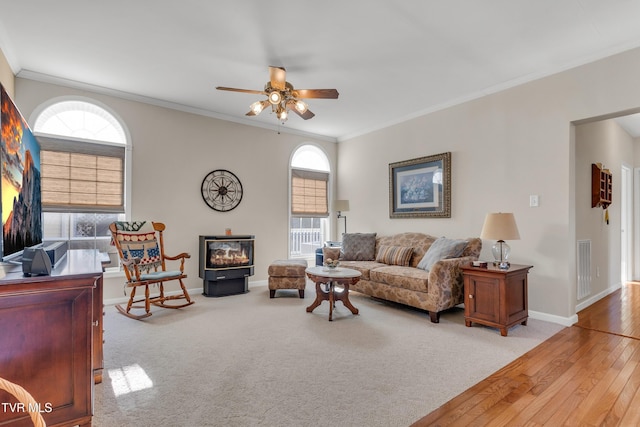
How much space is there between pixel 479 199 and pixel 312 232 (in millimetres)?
3189

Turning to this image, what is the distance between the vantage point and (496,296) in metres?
3.22

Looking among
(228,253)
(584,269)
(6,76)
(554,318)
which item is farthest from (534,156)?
(6,76)

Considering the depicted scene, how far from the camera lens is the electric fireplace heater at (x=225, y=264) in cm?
474

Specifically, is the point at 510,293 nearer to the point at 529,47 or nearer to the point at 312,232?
the point at 529,47

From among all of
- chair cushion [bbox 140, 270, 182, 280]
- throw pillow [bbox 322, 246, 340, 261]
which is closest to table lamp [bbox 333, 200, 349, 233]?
throw pillow [bbox 322, 246, 340, 261]

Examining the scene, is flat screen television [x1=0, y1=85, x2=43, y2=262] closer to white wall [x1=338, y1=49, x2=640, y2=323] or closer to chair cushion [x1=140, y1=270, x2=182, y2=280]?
chair cushion [x1=140, y1=270, x2=182, y2=280]

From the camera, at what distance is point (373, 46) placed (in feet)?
10.4

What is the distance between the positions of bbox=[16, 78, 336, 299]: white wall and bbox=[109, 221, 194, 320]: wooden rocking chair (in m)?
0.48

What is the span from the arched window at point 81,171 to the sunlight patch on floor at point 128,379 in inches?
91.8

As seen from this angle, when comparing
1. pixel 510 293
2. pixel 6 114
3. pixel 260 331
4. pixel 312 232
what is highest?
pixel 6 114

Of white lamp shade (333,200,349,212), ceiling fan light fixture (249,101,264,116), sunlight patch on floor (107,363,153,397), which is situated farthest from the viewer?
white lamp shade (333,200,349,212)

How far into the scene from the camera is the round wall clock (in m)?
5.11

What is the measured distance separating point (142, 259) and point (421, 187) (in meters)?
4.01

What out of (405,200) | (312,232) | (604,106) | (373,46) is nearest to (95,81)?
(373,46)
